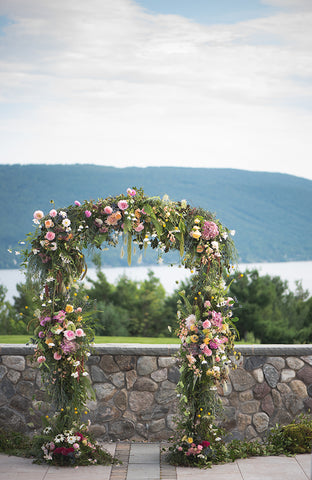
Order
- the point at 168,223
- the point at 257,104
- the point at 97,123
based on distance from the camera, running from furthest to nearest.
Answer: the point at 97,123 → the point at 257,104 → the point at 168,223

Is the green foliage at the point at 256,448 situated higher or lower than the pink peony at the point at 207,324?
lower

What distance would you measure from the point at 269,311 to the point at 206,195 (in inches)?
456

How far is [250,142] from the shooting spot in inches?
664

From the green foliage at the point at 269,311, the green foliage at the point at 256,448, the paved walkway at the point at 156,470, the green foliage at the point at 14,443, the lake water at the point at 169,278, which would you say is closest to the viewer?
the paved walkway at the point at 156,470

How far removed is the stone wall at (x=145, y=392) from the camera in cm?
494

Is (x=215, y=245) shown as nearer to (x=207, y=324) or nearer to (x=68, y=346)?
(x=207, y=324)

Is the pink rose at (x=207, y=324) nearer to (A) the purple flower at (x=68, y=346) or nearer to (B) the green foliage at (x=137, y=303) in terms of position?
(A) the purple flower at (x=68, y=346)

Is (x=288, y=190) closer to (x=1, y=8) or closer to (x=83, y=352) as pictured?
(x=1, y=8)

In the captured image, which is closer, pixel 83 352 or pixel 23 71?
pixel 83 352

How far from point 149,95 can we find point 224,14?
728 cm

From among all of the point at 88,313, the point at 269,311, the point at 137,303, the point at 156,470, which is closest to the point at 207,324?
the point at 88,313

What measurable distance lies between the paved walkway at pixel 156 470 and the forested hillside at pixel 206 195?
48.5 ft

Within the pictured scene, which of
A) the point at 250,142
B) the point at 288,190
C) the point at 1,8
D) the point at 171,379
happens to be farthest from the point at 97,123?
the point at 171,379

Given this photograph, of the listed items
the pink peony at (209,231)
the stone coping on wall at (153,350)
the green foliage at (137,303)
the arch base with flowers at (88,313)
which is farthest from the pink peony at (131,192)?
the green foliage at (137,303)
